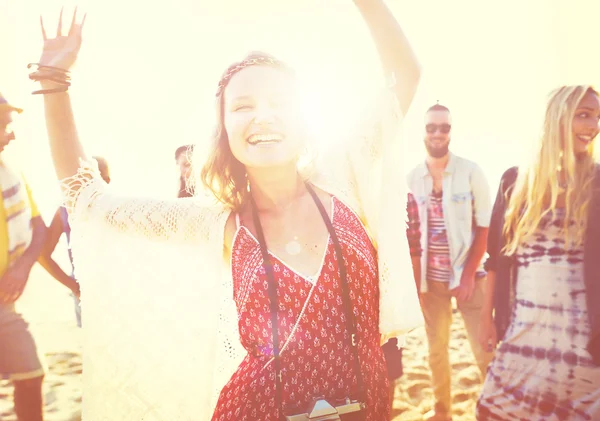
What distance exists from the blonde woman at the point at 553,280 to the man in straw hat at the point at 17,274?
276 centimetres

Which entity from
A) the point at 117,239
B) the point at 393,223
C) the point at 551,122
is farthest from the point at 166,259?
the point at 551,122

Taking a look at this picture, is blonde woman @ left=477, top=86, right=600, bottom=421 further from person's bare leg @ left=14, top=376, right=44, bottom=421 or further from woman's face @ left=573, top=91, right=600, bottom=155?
person's bare leg @ left=14, top=376, right=44, bottom=421

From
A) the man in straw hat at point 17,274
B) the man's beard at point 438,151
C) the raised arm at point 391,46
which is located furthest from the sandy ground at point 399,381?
the raised arm at point 391,46

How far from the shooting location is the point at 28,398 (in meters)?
3.39

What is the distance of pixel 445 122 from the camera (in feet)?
15.8

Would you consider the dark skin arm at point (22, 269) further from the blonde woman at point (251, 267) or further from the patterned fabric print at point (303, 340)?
the patterned fabric print at point (303, 340)

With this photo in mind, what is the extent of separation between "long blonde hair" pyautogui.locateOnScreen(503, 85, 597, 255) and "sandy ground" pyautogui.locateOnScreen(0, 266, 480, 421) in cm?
203

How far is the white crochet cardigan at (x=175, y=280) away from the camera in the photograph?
183 centimetres

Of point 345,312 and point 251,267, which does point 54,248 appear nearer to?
point 251,267

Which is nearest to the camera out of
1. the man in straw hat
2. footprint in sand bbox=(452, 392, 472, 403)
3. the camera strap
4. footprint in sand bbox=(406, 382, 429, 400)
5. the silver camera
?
the silver camera

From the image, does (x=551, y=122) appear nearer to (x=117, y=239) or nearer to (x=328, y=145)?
(x=328, y=145)

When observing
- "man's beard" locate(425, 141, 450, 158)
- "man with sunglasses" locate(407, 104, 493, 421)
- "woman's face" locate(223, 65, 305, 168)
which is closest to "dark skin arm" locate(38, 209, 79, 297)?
"man with sunglasses" locate(407, 104, 493, 421)

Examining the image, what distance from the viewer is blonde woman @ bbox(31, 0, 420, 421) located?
5.50 feet

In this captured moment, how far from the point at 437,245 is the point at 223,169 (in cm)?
293
